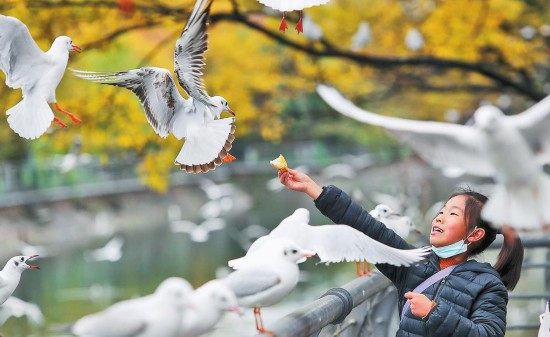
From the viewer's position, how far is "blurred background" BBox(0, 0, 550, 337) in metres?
9.16

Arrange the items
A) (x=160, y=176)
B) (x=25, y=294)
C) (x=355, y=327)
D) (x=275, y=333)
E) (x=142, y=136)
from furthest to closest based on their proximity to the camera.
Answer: (x=25, y=294)
(x=160, y=176)
(x=142, y=136)
(x=355, y=327)
(x=275, y=333)

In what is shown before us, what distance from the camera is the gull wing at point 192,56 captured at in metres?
2.97

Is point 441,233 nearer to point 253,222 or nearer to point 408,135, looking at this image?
point 408,135

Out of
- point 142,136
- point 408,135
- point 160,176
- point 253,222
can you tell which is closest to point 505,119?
point 408,135

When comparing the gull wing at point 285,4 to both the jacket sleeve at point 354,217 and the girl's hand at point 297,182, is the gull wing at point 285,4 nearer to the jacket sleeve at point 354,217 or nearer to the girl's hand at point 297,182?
the girl's hand at point 297,182

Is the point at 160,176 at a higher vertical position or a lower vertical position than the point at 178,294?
lower

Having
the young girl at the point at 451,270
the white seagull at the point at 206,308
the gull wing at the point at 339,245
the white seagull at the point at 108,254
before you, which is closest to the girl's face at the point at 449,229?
the young girl at the point at 451,270

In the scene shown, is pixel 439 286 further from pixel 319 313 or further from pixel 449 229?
pixel 319 313

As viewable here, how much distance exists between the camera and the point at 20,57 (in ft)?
10.3

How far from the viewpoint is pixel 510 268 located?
3.48m

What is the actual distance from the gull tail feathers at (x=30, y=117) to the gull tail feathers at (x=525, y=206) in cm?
136

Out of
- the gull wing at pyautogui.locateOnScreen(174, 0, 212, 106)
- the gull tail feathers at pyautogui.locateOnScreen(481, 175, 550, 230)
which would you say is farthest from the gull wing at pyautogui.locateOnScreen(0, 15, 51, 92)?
the gull tail feathers at pyautogui.locateOnScreen(481, 175, 550, 230)

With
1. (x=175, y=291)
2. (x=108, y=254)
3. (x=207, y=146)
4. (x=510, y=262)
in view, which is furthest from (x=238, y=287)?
(x=108, y=254)

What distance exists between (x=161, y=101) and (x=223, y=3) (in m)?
13.5
